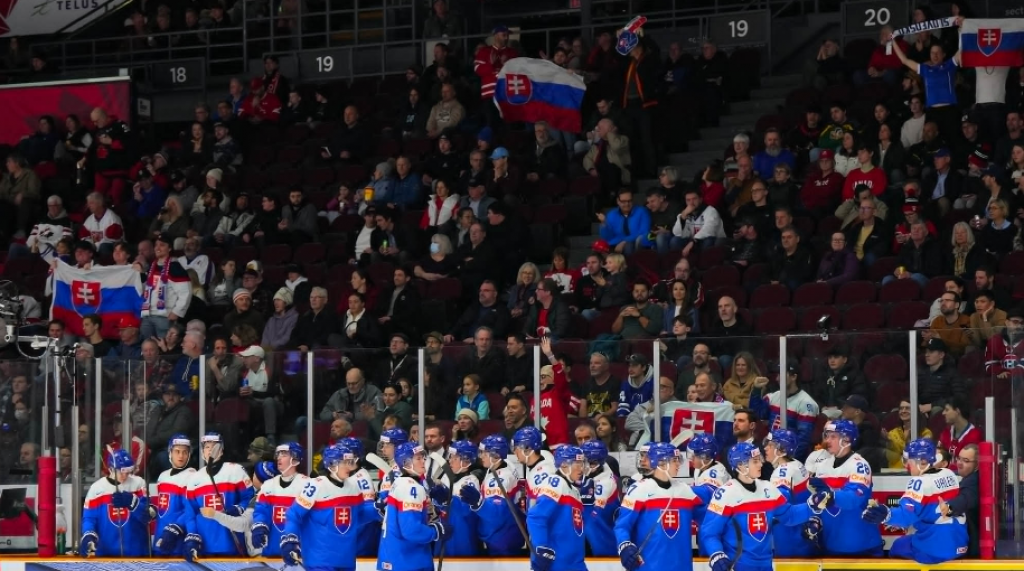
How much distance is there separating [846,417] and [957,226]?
304 cm

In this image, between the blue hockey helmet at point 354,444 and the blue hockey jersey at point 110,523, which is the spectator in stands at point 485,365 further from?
the blue hockey jersey at point 110,523

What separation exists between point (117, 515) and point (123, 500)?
15cm

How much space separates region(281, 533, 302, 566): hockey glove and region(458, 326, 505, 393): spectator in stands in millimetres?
2059

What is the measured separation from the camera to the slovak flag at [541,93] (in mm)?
20578

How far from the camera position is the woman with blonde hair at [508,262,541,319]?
1759 cm

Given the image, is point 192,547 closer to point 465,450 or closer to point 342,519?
point 342,519

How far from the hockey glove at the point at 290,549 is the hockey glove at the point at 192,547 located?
109cm

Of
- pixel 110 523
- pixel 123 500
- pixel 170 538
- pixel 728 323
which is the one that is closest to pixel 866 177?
pixel 728 323

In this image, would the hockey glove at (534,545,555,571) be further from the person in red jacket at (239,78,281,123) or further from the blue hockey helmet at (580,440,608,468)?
the person in red jacket at (239,78,281,123)

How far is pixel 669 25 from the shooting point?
2303cm

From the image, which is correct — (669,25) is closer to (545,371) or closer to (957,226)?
(957,226)

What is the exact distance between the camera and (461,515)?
47.4 feet

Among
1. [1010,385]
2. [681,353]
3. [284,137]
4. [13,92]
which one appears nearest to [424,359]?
[681,353]

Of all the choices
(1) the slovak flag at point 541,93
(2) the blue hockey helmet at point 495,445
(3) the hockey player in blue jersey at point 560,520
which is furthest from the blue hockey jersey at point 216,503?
(1) the slovak flag at point 541,93
